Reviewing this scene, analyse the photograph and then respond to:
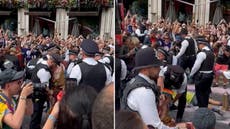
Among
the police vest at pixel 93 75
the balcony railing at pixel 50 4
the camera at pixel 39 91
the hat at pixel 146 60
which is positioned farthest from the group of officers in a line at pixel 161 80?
the camera at pixel 39 91

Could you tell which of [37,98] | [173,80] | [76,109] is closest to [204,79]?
[173,80]

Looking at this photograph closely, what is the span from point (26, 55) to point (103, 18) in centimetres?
233

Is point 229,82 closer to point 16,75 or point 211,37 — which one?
point 211,37

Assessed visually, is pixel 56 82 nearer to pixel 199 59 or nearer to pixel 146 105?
pixel 199 59

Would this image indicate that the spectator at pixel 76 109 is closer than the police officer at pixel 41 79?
Yes

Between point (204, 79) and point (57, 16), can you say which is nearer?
point (57, 16)

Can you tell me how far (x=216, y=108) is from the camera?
8383 millimetres

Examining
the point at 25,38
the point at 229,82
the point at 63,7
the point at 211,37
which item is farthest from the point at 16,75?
the point at 211,37

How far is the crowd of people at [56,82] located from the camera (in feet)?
7.75

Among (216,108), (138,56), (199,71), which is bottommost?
(216,108)

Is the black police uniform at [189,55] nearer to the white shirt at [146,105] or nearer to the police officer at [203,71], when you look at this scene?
the police officer at [203,71]

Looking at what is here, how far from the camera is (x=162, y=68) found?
6062mm

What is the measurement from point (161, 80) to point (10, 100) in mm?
2524

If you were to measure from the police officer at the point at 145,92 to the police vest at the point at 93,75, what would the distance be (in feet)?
5.04
